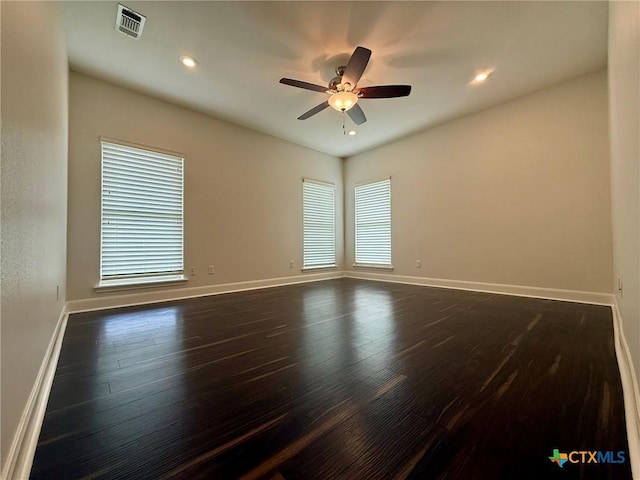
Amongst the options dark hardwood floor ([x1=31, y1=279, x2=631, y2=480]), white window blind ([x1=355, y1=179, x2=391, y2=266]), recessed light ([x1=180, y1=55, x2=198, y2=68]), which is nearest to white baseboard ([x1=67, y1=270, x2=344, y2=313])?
dark hardwood floor ([x1=31, y1=279, x2=631, y2=480])

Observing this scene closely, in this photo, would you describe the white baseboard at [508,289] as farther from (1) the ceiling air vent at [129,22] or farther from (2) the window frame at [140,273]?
(1) the ceiling air vent at [129,22]

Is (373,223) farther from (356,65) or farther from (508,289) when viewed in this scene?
(356,65)

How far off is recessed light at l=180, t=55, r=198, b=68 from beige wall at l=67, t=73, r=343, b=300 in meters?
1.09

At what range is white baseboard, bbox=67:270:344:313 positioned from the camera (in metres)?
3.15

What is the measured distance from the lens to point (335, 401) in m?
1.30

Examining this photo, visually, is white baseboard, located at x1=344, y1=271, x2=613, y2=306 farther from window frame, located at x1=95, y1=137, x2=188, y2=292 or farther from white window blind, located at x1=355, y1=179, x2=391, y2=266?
window frame, located at x1=95, y1=137, x2=188, y2=292

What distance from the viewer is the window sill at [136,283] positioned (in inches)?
128

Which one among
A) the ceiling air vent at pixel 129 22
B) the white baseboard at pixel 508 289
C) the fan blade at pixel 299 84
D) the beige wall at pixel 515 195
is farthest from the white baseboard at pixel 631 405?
the ceiling air vent at pixel 129 22

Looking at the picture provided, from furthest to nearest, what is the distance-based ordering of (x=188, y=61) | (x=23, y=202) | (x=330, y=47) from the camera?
(x=188, y=61) < (x=330, y=47) < (x=23, y=202)

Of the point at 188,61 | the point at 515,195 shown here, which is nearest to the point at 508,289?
the point at 515,195

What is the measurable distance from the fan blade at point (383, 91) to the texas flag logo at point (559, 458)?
2.84 metres

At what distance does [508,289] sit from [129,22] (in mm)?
5400

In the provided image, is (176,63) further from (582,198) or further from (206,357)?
(582,198)

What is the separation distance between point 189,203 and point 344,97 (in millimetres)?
2668
